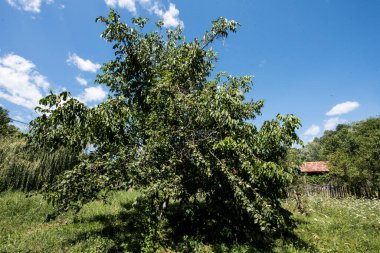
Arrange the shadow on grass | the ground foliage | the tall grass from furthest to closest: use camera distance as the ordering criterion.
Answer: the tall grass → the shadow on grass → the ground foliage

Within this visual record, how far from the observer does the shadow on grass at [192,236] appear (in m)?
7.62

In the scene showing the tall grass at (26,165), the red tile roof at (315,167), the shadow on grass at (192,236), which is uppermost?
the red tile roof at (315,167)

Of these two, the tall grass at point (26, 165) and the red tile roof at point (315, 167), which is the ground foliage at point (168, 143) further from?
A: the red tile roof at point (315, 167)

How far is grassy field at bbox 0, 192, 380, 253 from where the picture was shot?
750 cm

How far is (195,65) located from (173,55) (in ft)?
5.18

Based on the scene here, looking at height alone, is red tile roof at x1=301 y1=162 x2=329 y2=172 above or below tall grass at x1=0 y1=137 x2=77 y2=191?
above

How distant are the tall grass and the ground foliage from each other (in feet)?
27.5

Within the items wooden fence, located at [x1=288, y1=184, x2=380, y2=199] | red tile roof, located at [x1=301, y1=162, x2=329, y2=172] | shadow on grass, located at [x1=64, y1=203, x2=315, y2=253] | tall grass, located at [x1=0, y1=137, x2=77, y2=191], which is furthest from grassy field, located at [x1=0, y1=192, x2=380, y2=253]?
red tile roof, located at [x1=301, y1=162, x2=329, y2=172]

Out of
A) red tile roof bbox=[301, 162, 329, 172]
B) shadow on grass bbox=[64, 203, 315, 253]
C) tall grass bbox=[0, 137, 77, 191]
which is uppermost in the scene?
red tile roof bbox=[301, 162, 329, 172]

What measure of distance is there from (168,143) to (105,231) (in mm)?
4594

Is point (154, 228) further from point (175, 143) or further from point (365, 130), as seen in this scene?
point (365, 130)

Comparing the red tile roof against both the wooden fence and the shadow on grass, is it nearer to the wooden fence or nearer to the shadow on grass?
the wooden fence

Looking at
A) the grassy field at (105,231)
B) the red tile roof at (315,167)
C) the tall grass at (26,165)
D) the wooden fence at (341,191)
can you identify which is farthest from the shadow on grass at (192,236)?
the red tile roof at (315,167)

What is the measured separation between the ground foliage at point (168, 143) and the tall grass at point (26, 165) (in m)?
8.39
